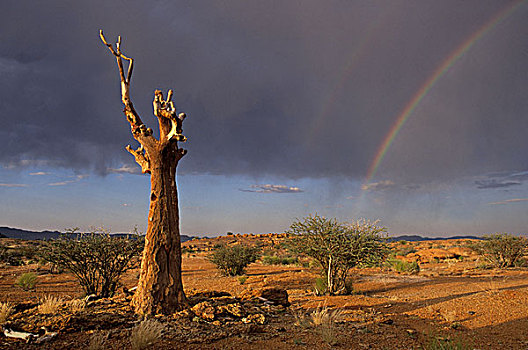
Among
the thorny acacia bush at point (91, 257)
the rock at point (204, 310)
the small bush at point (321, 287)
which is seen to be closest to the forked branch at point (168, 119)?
the rock at point (204, 310)

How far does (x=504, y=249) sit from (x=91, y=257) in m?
31.4

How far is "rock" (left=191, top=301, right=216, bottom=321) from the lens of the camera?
8.66 m

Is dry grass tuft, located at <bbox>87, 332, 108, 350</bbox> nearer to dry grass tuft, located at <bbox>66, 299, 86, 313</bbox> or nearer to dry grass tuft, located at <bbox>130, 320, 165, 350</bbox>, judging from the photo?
dry grass tuft, located at <bbox>130, 320, 165, 350</bbox>

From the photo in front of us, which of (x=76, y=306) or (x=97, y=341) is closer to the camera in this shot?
(x=97, y=341)

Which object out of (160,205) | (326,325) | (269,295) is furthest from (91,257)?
(326,325)

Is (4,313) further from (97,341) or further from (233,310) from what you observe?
(233,310)

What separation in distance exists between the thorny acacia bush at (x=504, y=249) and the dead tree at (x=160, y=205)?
29881 millimetres

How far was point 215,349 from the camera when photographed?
6938mm

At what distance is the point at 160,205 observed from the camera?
9.36 meters

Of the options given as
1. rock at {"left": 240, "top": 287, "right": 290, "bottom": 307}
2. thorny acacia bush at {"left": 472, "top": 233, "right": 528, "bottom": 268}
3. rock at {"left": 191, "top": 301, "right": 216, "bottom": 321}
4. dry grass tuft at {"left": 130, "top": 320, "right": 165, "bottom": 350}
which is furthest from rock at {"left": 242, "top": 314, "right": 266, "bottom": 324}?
thorny acacia bush at {"left": 472, "top": 233, "right": 528, "bottom": 268}

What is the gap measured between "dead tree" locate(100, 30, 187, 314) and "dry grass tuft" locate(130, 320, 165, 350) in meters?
1.65

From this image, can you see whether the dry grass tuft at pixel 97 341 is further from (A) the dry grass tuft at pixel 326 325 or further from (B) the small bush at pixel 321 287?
(B) the small bush at pixel 321 287

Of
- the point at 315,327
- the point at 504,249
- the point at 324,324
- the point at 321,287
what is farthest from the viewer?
the point at 504,249

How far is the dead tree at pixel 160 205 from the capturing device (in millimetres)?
8844
